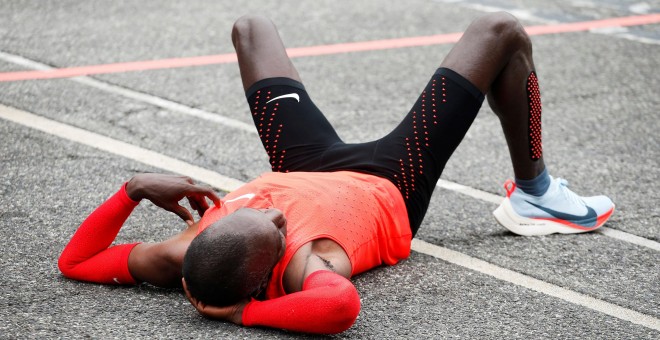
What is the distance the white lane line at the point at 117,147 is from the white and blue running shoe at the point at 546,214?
1.35 metres

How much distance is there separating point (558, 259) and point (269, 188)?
4.21 feet

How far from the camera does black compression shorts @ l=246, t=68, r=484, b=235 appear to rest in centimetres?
404

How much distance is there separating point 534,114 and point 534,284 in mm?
757

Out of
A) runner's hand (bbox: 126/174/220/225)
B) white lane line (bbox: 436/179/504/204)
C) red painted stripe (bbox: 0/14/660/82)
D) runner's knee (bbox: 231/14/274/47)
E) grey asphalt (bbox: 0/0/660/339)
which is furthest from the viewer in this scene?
red painted stripe (bbox: 0/14/660/82)

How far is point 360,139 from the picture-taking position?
5.55 m

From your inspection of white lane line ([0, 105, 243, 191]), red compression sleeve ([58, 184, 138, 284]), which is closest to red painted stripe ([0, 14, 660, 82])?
white lane line ([0, 105, 243, 191])

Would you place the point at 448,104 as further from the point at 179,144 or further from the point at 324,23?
the point at 324,23

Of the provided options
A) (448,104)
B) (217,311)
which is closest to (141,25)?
(448,104)

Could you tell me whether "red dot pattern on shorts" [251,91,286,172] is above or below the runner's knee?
below

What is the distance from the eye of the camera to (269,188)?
3.79m

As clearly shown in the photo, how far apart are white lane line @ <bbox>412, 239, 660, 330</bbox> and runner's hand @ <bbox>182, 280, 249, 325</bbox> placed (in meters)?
1.09

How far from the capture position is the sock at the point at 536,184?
14.3 ft

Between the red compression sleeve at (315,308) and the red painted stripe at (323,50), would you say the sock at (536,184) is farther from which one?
the red painted stripe at (323,50)

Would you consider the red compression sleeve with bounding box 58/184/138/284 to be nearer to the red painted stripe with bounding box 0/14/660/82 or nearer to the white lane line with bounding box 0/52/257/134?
the white lane line with bounding box 0/52/257/134
